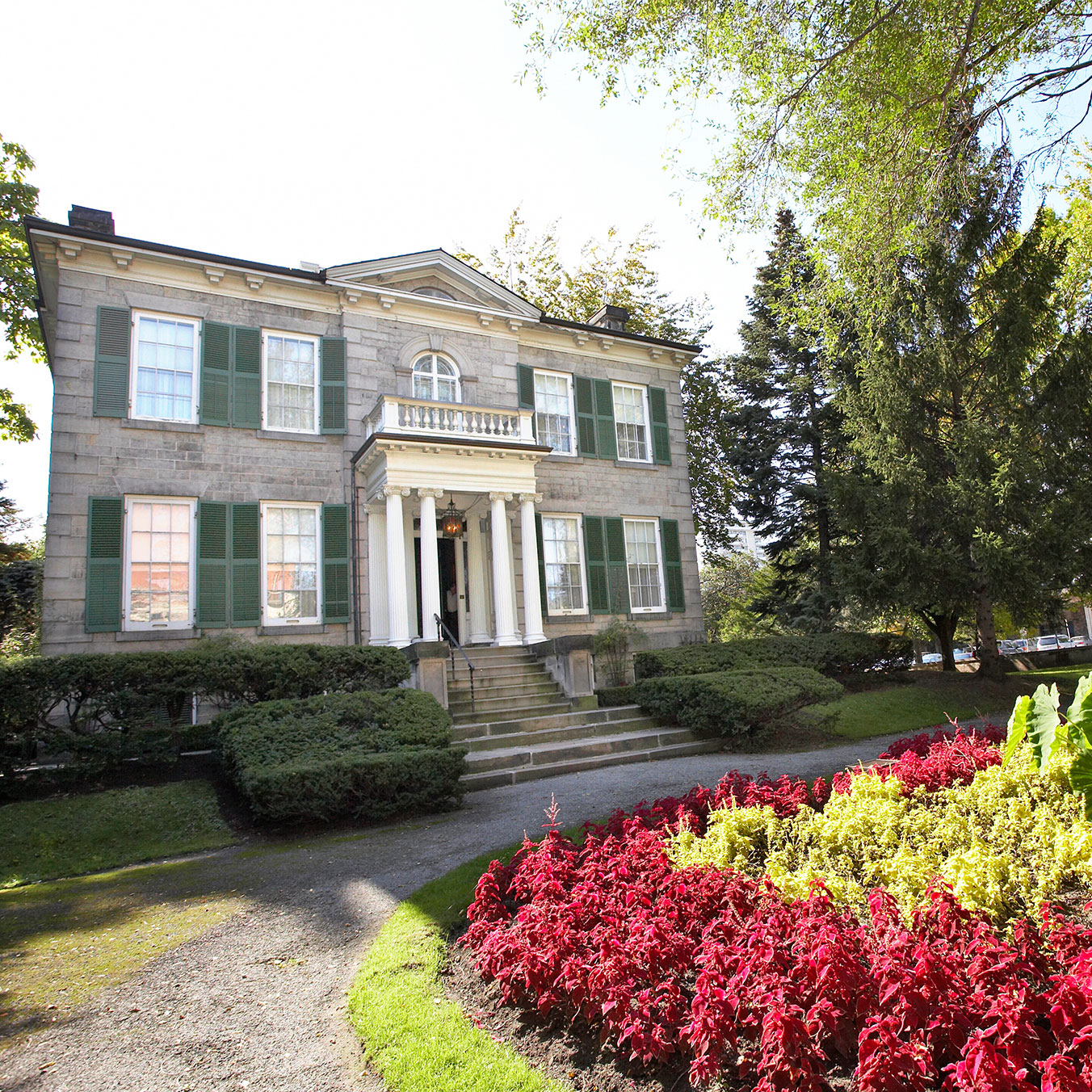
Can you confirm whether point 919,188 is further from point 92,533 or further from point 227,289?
point 92,533

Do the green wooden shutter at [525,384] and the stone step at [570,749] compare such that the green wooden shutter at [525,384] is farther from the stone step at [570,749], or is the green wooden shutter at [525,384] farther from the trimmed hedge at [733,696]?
the stone step at [570,749]

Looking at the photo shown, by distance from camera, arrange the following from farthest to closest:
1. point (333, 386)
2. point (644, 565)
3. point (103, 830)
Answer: point (644, 565) < point (333, 386) < point (103, 830)

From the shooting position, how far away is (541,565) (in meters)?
16.2

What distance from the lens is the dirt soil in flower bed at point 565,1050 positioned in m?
2.87

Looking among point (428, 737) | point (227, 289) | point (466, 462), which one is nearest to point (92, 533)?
point (227, 289)

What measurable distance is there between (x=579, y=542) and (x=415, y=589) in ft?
12.6

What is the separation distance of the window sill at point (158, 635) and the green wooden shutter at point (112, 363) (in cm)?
373

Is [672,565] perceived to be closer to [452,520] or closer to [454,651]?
[452,520]

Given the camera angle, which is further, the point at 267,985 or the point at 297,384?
the point at 297,384

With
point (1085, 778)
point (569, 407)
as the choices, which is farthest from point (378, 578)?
point (1085, 778)

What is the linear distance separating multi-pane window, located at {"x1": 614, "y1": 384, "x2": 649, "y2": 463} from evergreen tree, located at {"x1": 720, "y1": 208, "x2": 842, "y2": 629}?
13.6ft

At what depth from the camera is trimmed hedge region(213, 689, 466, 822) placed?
24.7 ft

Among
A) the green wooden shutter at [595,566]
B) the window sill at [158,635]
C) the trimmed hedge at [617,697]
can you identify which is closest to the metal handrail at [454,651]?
the trimmed hedge at [617,697]

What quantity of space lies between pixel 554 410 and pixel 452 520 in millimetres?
4371
